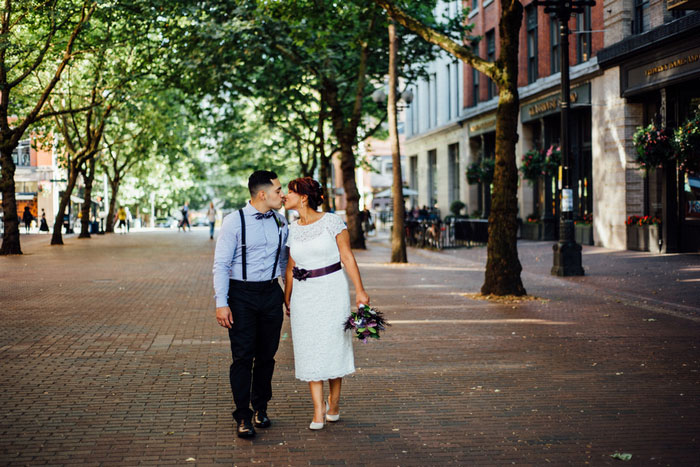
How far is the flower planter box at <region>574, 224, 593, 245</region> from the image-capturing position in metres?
26.7

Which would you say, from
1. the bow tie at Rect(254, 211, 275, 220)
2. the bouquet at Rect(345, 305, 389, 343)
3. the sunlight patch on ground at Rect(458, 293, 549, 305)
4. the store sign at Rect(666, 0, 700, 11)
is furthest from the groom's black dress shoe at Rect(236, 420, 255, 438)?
the store sign at Rect(666, 0, 700, 11)

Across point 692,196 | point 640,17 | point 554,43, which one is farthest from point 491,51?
point 692,196

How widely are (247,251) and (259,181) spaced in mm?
488

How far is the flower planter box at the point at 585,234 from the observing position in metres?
26.7

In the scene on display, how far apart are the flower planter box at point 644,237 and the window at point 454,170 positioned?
64.1 ft

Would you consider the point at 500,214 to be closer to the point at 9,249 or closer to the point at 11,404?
the point at 11,404

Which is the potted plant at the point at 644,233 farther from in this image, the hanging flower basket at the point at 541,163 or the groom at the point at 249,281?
the groom at the point at 249,281

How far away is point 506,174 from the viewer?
45.6 ft

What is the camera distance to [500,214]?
46.0 feet

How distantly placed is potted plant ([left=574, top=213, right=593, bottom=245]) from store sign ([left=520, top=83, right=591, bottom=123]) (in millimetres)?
3678

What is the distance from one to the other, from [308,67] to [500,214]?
14447mm

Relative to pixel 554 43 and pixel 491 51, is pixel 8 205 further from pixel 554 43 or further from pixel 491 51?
pixel 491 51

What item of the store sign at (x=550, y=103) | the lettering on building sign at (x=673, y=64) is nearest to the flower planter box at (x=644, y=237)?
the lettering on building sign at (x=673, y=64)

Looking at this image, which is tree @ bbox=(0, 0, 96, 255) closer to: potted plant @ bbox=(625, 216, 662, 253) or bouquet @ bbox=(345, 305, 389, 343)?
potted plant @ bbox=(625, 216, 662, 253)
